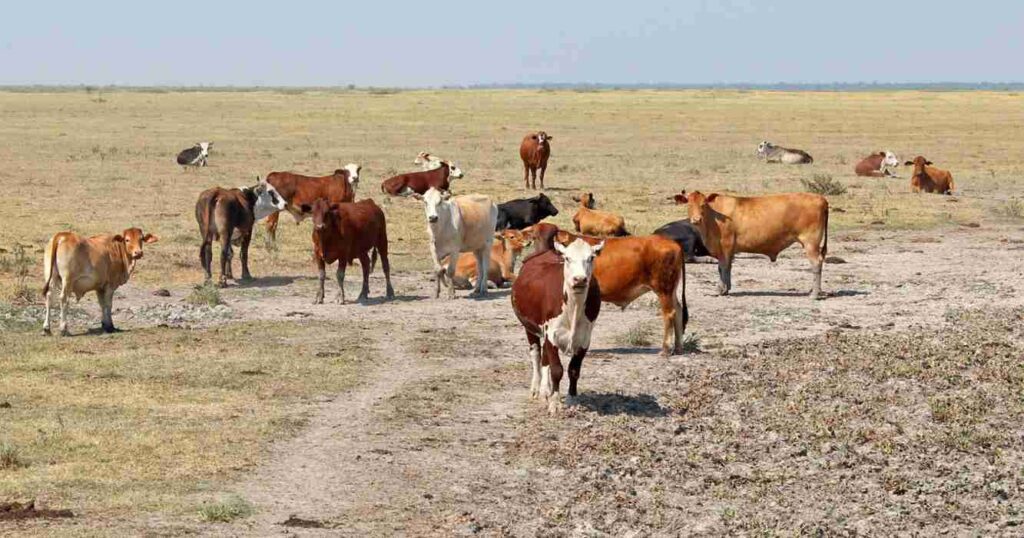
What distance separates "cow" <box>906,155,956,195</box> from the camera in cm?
3425

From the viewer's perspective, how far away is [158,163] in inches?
1603

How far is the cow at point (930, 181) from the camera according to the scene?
112ft

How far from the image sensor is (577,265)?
39.4 feet

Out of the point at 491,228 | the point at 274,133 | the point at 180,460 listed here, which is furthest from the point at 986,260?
the point at 274,133

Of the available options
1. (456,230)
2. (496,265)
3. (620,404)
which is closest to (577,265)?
(620,404)

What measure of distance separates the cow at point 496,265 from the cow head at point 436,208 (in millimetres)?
1031

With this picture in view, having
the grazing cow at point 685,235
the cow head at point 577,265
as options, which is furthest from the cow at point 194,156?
the cow head at point 577,265

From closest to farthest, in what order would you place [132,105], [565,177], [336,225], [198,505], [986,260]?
1. [198,505]
2. [336,225]
3. [986,260]
4. [565,177]
5. [132,105]

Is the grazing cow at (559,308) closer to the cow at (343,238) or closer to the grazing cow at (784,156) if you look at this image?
the cow at (343,238)

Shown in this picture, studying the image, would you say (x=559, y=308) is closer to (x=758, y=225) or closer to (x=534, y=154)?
(x=758, y=225)

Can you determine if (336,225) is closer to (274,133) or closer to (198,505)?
(198,505)

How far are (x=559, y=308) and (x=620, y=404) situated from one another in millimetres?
1254

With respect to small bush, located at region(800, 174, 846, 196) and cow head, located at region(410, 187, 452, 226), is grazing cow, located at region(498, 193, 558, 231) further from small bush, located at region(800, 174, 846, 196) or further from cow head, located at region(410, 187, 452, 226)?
small bush, located at region(800, 174, 846, 196)

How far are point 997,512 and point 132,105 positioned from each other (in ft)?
262
